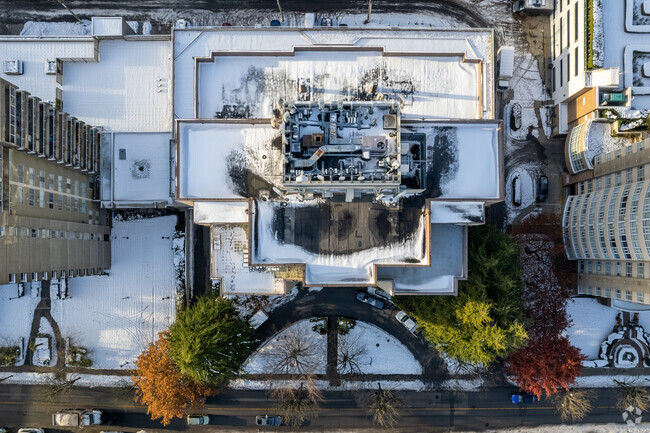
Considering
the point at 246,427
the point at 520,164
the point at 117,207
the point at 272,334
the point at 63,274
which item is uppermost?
the point at 520,164

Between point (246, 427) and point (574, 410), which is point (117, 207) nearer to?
point (246, 427)

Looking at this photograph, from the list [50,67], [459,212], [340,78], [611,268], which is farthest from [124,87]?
[611,268]

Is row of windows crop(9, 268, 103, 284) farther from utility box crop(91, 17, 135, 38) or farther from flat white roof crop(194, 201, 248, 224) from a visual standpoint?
utility box crop(91, 17, 135, 38)

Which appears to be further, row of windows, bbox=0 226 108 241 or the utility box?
the utility box

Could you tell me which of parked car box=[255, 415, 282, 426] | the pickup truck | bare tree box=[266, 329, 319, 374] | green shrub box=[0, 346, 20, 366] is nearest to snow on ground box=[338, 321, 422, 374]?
bare tree box=[266, 329, 319, 374]

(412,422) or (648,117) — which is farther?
(412,422)

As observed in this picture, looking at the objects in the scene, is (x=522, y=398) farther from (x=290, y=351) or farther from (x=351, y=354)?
(x=290, y=351)

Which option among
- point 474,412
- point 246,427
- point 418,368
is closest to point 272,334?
point 246,427
